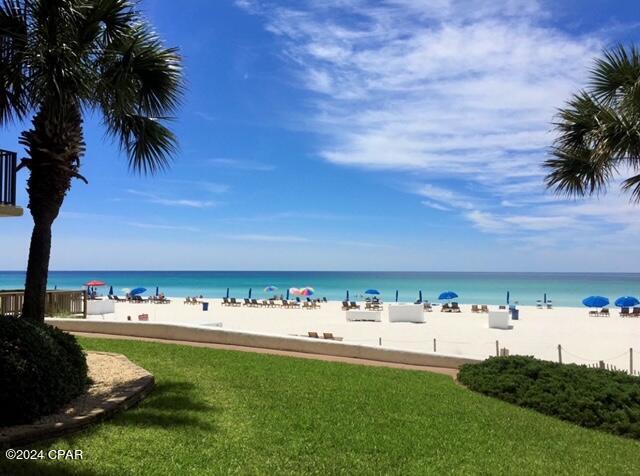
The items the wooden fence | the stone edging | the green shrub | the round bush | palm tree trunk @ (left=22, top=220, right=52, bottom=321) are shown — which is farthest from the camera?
the wooden fence

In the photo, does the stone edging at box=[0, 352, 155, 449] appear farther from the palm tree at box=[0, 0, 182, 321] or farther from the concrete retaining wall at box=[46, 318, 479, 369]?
the concrete retaining wall at box=[46, 318, 479, 369]

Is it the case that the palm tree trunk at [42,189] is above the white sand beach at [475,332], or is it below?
above

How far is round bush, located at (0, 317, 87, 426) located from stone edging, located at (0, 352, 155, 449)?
234mm

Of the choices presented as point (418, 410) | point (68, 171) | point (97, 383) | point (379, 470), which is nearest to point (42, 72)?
point (68, 171)

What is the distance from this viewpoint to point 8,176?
11.3 m

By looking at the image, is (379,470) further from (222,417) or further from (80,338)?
(80,338)

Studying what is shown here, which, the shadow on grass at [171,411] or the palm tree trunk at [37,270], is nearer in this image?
the shadow on grass at [171,411]

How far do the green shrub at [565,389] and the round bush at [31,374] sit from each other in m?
7.49

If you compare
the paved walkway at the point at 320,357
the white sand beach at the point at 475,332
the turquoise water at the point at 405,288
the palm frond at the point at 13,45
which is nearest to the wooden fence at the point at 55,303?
the paved walkway at the point at 320,357

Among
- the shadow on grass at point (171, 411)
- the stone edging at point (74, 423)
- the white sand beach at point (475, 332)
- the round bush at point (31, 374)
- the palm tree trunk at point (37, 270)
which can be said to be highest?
the palm tree trunk at point (37, 270)

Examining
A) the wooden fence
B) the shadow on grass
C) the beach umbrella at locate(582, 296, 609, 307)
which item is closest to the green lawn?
the shadow on grass

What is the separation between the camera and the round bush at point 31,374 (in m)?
5.34

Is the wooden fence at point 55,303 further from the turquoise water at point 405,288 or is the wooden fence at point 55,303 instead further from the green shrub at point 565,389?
the turquoise water at point 405,288

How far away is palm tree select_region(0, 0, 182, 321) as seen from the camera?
6.67 meters
